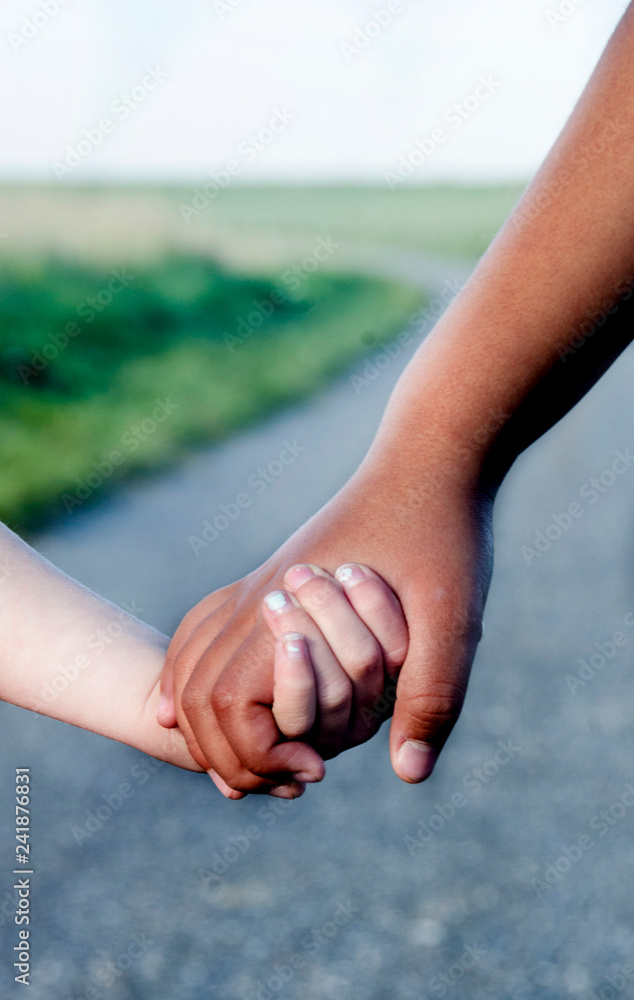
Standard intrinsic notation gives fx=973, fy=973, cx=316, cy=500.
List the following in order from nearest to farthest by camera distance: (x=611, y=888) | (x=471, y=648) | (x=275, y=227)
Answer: (x=471, y=648)
(x=611, y=888)
(x=275, y=227)

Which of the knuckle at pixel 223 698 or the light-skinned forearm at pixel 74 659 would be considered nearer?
the knuckle at pixel 223 698

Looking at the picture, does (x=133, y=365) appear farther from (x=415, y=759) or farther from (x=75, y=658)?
(x=415, y=759)

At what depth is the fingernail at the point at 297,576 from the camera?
4.66ft

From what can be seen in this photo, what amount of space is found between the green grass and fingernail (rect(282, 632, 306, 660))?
15.0 feet

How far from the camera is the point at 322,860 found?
3.16 metres

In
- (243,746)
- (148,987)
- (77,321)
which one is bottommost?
(77,321)

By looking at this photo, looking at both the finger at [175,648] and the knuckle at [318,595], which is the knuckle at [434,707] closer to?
the knuckle at [318,595]

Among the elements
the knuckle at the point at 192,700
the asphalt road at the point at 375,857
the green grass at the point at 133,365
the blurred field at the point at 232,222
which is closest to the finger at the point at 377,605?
the knuckle at the point at 192,700

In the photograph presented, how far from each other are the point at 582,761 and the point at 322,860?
117 cm

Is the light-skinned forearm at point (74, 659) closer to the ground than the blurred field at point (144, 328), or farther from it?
farther from it

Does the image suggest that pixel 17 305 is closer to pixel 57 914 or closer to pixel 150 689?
pixel 57 914

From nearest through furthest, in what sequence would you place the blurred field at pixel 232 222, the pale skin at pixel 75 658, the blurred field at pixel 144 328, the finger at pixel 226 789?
the finger at pixel 226 789, the pale skin at pixel 75 658, the blurred field at pixel 144 328, the blurred field at pixel 232 222

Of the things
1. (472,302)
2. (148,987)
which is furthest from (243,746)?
(148,987)

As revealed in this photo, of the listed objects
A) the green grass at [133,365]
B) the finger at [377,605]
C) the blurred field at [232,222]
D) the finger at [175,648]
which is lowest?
the blurred field at [232,222]
